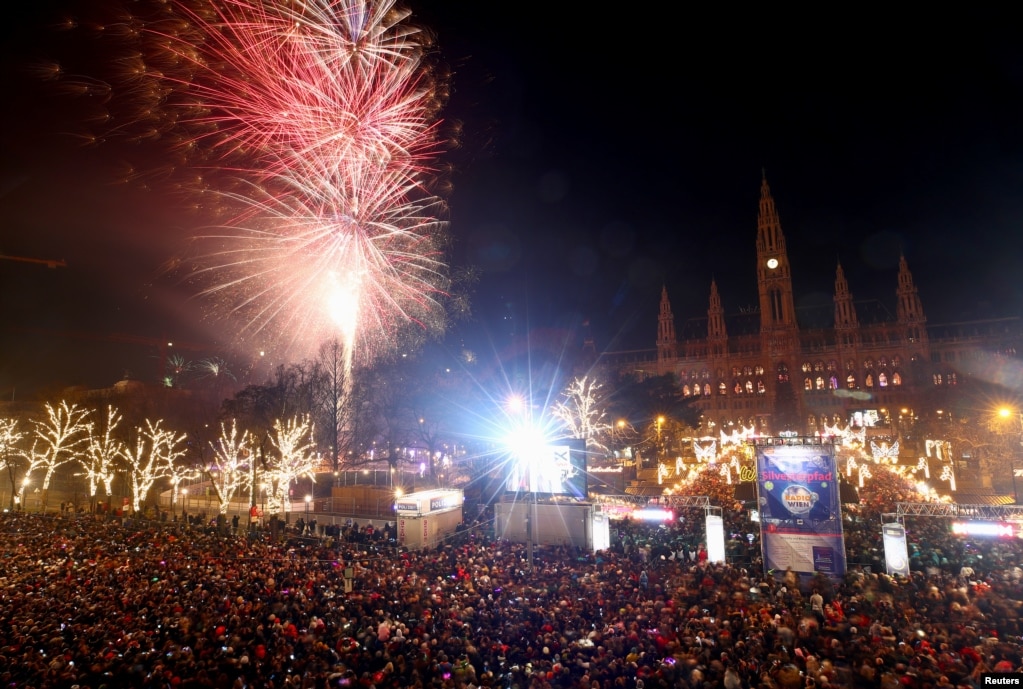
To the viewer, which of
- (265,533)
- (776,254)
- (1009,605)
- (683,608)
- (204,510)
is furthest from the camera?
(776,254)

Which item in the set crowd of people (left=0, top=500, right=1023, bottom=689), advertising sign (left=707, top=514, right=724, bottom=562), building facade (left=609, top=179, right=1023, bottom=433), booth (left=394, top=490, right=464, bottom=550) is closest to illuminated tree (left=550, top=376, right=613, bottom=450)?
booth (left=394, top=490, right=464, bottom=550)

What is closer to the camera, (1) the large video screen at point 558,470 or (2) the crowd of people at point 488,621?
(2) the crowd of people at point 488,621

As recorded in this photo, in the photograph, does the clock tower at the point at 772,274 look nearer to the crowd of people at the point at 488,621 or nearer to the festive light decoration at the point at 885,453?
the festive light decoration at the point at 885,453

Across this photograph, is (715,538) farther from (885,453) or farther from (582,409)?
(885,453)

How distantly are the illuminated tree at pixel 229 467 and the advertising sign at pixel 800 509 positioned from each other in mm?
23239

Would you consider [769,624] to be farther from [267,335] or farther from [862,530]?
[267,335]

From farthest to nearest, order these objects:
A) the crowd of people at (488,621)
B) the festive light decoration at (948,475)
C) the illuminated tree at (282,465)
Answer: the festive light decoration at (948,475), the illuminated tree at (282,465), the crowd of people at (488,621)

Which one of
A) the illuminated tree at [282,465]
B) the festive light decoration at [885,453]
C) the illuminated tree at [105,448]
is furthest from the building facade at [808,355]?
the illuminated tree at [105,448]

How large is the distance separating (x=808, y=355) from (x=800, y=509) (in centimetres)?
7745

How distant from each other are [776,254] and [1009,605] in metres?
90.3

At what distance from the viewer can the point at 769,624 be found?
33.7 ft

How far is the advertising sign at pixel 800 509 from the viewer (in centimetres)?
1564

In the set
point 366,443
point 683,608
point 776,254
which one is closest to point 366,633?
point 683,608

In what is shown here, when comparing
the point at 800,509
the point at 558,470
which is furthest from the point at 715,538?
the point at 558,470
